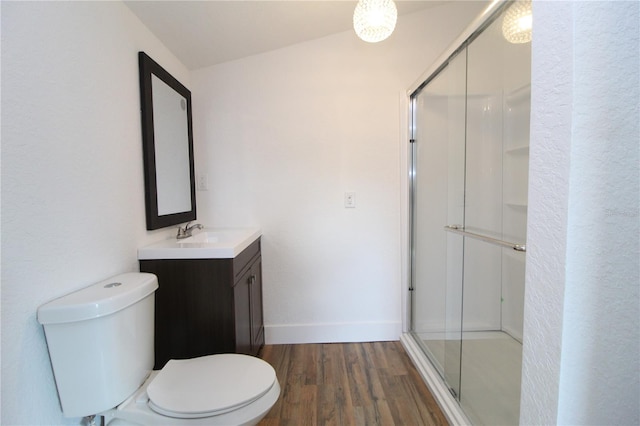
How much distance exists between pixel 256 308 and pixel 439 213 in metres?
1.34

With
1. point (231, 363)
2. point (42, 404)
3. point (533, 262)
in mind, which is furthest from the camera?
point (231, 363)

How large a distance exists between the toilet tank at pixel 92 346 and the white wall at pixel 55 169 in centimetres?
5

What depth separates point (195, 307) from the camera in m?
1.42

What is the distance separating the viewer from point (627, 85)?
1.74ft

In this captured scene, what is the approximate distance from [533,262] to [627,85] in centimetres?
37

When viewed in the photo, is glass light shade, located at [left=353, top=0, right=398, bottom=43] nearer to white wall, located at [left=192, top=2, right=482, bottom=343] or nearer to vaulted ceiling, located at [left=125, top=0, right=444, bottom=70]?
vaulted ceiling, located at [left=125, top=0, right=444, bottom=70]

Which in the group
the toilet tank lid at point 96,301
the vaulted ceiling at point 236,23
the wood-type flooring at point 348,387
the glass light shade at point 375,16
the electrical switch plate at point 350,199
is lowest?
the wood-type flooring at point 348,387

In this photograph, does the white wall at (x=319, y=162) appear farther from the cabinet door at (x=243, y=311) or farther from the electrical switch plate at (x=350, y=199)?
the cabinet door at (x=243, y=311)

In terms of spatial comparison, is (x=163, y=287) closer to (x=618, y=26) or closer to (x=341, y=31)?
(x=618, y=26)

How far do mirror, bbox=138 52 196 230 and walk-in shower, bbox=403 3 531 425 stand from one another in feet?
5.15

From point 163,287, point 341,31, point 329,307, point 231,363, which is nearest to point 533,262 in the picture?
point 231,363

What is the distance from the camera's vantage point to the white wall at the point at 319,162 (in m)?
2.06

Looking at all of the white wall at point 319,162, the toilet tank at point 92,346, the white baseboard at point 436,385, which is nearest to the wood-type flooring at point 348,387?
the white baseboard at point 436,385

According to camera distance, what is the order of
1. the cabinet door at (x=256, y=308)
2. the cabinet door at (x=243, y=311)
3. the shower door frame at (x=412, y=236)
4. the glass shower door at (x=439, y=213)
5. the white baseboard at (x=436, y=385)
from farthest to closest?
the cabinet door at (x=256, y=308) → the glass shower door at (x=439, y=213) → the cabinet door at (x=243, y=311) → the white baseboard at (x=436, y=385) → the shower door frame at (x=412, y=236)
